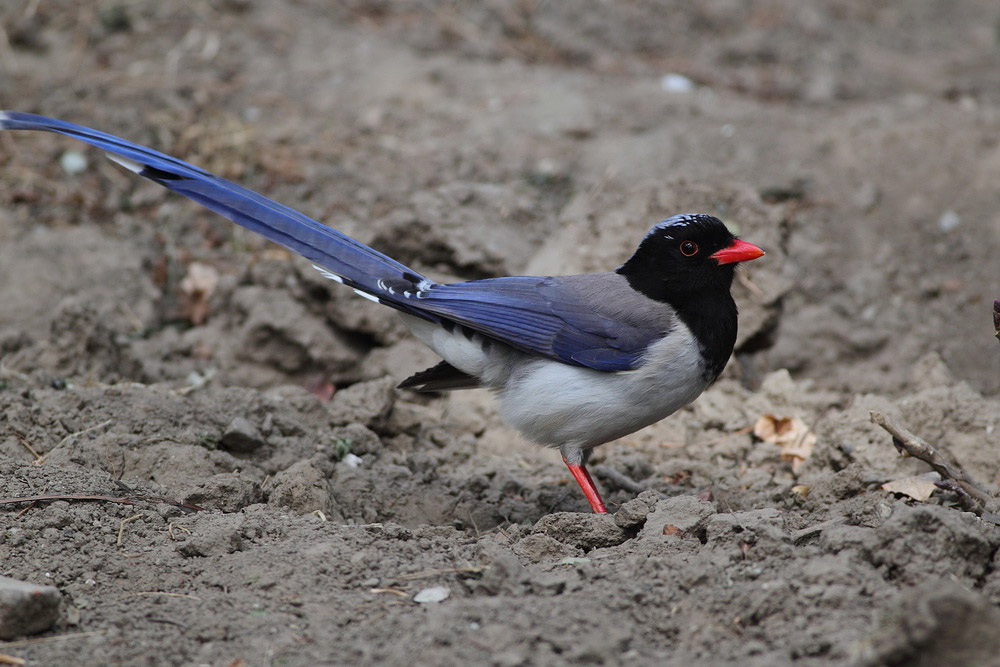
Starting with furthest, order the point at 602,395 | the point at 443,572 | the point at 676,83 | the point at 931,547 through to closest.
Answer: the point at 676,83 → the point at 602,395 → the point at 443,572 → the point at 931,547

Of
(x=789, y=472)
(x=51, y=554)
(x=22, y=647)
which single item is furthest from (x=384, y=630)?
(x=789, y=472)

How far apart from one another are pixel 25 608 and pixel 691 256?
3.55m

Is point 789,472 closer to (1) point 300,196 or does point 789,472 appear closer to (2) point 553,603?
(2) point 553,603

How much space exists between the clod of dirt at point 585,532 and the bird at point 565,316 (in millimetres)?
723

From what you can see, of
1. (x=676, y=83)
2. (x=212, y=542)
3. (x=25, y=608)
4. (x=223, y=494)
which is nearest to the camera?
(x=25, y=608)

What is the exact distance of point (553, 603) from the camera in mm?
3439

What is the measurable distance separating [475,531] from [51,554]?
200cm

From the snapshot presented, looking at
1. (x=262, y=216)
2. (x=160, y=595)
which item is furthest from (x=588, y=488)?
(x=160, y=595)

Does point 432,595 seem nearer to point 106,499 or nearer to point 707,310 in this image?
point 106,499

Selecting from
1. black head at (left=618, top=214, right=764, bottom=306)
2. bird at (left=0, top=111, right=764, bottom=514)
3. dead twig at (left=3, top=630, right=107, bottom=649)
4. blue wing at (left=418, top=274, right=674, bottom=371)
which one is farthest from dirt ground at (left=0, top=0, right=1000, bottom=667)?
black head at (left=618, top=214, right=764, bottom=306)

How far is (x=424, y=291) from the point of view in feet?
17.6

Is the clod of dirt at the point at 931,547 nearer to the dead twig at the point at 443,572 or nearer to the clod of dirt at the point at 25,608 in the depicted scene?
the dead twig at the point at 443,572

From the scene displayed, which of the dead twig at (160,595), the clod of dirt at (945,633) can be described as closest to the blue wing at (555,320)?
the dead twig at (160,595)

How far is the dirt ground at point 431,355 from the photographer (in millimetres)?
3482
